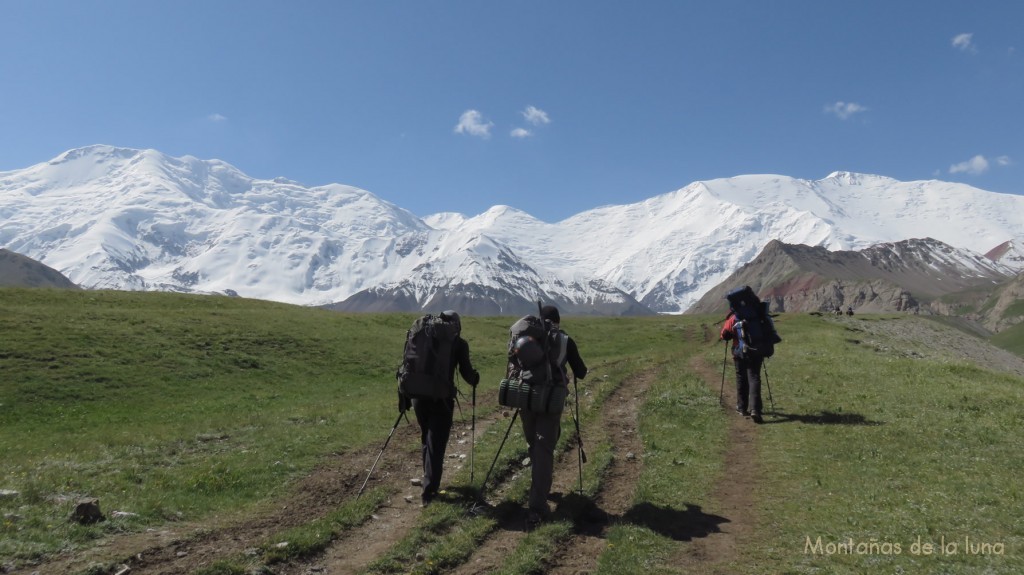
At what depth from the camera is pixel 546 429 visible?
1250 cm

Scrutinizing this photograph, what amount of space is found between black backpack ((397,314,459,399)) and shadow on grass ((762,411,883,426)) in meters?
12.6

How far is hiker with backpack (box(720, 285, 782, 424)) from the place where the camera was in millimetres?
20953

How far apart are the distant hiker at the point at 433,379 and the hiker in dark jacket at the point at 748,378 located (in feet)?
38.2

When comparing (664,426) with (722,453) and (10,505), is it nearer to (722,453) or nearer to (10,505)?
(722,453)

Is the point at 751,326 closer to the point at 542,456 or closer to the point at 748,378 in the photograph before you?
the point at 748,378

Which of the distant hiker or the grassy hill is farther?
the distant hiker

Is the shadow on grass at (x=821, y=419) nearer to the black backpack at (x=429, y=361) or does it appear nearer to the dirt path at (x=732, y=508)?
the dirt path at (x=732, y=508)

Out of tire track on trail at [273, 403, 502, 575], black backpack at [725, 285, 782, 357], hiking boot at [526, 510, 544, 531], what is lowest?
tire track on trail at [273, 403, 502, 575]

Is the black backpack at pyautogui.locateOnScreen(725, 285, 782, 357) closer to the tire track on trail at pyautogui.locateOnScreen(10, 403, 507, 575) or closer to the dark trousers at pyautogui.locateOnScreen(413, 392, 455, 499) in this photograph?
the tire track on trail at pyautogui.locateOnScreen(10, 403, 507, 575)

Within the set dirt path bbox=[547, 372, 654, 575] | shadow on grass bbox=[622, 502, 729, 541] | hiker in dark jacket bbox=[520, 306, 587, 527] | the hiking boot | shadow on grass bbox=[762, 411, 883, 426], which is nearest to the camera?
dirt path bbox=[547, 372, 654, 575]

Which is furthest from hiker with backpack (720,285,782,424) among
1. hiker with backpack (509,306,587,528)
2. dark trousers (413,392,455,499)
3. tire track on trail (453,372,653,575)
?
dark trousers (413,392,455,499)

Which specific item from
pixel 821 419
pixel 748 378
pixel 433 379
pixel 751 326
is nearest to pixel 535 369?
pixel 433 379

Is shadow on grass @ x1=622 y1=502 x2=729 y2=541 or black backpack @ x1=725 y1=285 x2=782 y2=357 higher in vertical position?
black backpack @ x1=725 y1=285 x2=782 y2=357

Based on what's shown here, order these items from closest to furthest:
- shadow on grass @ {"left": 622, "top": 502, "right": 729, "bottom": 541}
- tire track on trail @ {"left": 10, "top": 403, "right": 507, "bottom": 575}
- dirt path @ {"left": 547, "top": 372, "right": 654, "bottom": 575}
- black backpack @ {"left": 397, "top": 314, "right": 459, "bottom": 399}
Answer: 1. tire track on trail @ {"left": 10, "top": 403, "right": 507, "bottom": 575}
2. dirt path @ {"left": 547, "top": 372, "right": 654, "bottom": 575}
3. shadow on grass @ {"left": 622, "top": 502, "right": 729, "bottom": 541}
4. black backpack @ {"left": 397, "top": 314, "right": 459, "bottom": 399}
